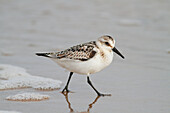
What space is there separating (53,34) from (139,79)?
3712 millimetres

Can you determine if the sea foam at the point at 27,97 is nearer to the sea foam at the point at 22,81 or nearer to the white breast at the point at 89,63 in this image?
the sea foam at the point at 22,81

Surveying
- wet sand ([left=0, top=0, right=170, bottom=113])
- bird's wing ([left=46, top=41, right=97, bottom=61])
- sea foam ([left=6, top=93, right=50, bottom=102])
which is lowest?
wet sand ([left=0, top=0, right=170, bottom=113])

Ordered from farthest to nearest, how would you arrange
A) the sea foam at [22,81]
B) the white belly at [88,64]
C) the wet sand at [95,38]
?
the sea foam at [22,81] < the white belly at [88,64] < the wet sand at [95,38]

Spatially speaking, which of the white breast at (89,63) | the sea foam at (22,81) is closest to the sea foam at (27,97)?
the sea foam at (22,81)

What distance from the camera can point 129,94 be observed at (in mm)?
5680

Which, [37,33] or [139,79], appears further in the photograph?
[37,33]

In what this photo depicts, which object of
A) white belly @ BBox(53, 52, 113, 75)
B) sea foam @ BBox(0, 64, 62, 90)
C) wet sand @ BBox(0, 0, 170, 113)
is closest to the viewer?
wet sand @ BBox(0, 0, 170, 113)

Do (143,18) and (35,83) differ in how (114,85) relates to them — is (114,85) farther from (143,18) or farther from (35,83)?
(143,18)

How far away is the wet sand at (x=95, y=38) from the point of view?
534 centimetres

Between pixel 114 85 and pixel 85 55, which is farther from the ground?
pixel 85 55

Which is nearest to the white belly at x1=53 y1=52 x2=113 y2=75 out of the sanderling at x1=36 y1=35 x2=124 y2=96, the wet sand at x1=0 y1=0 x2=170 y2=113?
the sanderling at x1=36 y1=35 x2=124 y2=96

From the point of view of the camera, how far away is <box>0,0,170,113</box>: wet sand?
5.34m

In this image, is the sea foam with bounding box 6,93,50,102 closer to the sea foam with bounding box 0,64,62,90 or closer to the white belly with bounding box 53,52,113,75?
the sea foam with bounding box 0,64,62,90

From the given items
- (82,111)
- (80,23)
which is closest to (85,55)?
(82,111)
